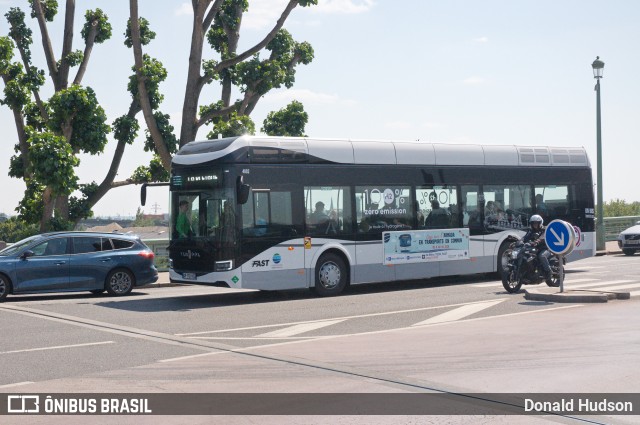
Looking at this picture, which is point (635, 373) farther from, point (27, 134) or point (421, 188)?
point (27, 134)

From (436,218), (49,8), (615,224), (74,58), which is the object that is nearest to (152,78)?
(74,58)

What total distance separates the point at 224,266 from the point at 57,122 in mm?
15936

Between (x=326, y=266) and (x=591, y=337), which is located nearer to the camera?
(x=591, y=337)

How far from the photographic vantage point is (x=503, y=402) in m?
7.73

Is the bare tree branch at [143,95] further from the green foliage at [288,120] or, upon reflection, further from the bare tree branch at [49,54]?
the bare tree branch at [49,54]

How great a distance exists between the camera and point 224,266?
56.5ft

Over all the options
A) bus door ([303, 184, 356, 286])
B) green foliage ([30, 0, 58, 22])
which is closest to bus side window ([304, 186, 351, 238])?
bus door ([303, 184, 356, 286])

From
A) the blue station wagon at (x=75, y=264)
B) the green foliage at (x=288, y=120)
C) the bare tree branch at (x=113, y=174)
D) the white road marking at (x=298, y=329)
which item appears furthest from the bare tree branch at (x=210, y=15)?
the white road marking at (x=298, y=329)

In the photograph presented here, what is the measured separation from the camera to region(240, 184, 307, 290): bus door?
17500mm

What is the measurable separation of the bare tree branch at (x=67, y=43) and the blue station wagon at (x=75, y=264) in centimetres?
1632

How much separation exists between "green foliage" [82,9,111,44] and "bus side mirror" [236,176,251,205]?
66.8ft

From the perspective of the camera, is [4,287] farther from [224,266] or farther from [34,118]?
[34,118]

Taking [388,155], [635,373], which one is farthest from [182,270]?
[635,373]

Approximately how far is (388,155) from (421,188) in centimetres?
118
